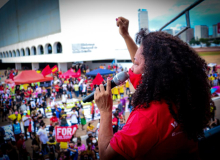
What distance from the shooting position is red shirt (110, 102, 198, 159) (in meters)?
0.89

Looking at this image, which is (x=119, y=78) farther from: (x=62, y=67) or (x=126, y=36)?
(x=62, y=67)

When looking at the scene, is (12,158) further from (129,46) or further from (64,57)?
(64,57)

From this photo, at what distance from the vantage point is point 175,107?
0.99 meters

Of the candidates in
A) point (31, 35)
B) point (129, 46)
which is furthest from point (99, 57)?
point (129, 46)

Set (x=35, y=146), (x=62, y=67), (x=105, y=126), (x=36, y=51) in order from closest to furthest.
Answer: (x=105, y=126) < (x=35, y=146) < (x=62, y=67) < (x=36, y=51)

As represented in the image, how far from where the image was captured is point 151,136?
0.90 metres

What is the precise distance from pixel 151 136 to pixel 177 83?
361 mm

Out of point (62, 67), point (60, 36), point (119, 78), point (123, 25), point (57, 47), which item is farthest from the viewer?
point (57, 47)

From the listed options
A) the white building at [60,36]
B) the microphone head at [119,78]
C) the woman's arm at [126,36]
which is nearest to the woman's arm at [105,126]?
the microphone head at [119,78]

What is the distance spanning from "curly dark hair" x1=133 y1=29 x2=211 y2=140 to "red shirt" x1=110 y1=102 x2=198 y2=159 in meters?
0.05

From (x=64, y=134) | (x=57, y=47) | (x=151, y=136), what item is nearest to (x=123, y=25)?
(x=151, y=136)

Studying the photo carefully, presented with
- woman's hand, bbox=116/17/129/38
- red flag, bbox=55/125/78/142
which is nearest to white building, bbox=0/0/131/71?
red flag, bbox=55/125/78/142

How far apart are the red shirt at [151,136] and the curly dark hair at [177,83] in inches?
1.9

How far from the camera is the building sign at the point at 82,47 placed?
2787cm
